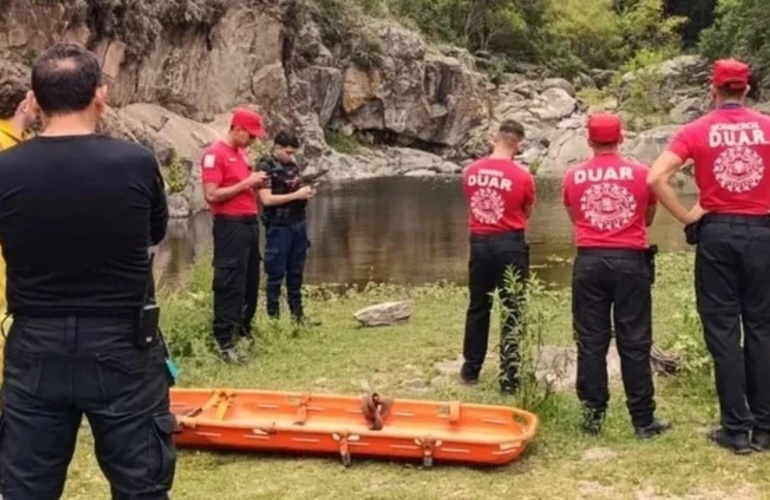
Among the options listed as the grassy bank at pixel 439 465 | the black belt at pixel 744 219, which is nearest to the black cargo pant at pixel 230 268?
the grassy bank at pixel 439 465

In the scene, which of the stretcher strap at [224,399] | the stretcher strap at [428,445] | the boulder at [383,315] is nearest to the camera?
the stretcher strap at [428,445]

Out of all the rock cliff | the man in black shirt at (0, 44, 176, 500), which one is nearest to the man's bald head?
the man in black shirt at (0, 44, 176, 500)

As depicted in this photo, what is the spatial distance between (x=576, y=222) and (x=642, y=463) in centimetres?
135

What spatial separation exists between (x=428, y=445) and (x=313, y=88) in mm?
34074

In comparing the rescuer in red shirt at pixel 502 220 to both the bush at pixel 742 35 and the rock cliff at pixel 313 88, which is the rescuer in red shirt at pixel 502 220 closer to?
the rock cliff at pixel 313 88

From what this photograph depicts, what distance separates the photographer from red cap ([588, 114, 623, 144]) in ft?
17.5

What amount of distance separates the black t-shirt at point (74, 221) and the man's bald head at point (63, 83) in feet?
0.36

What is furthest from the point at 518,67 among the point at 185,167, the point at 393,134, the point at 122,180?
the point at 122,180

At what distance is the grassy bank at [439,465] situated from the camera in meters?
4.65

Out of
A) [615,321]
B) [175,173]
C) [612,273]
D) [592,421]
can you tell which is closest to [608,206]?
[612,273]

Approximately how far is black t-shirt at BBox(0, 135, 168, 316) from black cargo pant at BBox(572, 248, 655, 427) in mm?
2864

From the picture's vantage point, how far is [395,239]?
2005 centimetres

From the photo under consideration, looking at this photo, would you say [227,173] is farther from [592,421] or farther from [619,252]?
[592,421]

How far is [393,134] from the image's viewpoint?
141 ft
